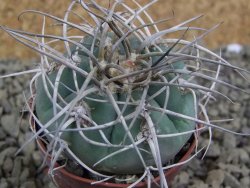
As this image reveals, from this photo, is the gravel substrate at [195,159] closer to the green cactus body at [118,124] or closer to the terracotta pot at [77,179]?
the terracotta pot at [77,179]

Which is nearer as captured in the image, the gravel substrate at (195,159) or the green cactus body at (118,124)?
the green cactus body at (118,124)

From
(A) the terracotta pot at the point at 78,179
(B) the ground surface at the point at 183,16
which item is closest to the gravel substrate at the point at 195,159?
(A) the terracotta pot at the point at 78,179

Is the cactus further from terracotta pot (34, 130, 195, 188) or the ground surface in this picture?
the ground surface

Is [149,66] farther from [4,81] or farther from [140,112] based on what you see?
[4,81]

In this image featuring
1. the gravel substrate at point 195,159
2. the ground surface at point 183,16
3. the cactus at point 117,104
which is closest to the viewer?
the cactus at point 117,104

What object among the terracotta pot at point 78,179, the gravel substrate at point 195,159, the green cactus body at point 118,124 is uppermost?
the green cactus body at point 118,124

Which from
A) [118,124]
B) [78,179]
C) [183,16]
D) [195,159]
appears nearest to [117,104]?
[118,124]
